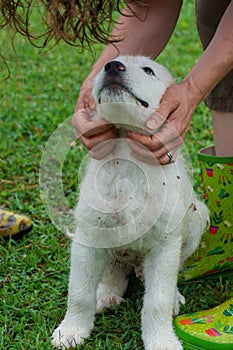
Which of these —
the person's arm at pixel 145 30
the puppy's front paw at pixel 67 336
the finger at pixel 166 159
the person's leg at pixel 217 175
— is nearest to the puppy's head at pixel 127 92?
the finger at pixel 166 159

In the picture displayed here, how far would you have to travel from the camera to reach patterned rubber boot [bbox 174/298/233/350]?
2424 mm

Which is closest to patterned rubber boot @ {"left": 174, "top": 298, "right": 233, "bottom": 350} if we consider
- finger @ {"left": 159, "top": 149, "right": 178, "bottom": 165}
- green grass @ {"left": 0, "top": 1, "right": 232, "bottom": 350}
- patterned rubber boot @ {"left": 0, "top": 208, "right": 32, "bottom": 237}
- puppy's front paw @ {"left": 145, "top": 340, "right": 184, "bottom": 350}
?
puppy's front paw @ {"left": 145, "top": 340, "right": 184, "bottom": 350}

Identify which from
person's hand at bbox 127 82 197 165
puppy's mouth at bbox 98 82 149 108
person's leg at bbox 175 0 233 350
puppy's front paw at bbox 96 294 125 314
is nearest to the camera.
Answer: puppy's mouth at bbox 98 82 149 108

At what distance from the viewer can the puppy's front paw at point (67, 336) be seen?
7.99 feet

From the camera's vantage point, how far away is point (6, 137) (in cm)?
451

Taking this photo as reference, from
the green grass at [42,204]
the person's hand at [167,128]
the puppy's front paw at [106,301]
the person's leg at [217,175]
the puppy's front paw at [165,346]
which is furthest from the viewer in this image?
the person's leg at [217,175]

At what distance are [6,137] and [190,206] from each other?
2159 mm

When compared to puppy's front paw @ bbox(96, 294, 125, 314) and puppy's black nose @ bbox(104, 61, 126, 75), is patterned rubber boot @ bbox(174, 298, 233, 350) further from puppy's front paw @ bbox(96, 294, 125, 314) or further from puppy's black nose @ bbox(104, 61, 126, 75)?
puppy's black nose @ bbox(104, 61, 126, 75)

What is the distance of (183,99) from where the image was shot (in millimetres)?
2350

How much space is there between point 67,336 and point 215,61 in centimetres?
113

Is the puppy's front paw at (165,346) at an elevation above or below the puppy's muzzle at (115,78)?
below

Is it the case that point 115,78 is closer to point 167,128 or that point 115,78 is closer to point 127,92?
point 127,92

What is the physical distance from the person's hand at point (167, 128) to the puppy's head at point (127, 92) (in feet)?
0.10

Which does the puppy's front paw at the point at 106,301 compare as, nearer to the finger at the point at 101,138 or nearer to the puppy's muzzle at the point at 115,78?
the finger at the point at 101,138
